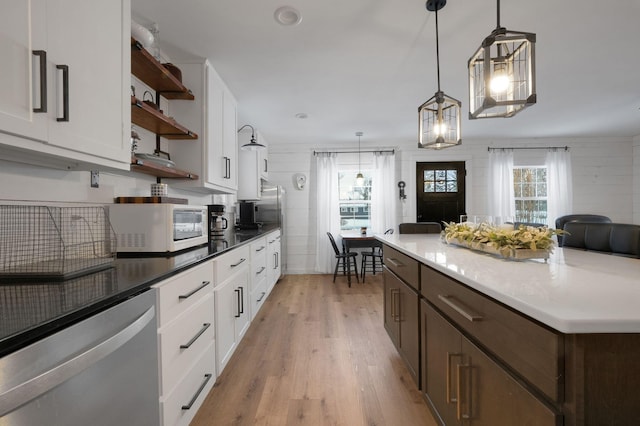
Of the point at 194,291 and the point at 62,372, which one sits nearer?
the point at 62,372

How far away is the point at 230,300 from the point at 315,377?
81cm

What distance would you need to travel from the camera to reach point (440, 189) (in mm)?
5445

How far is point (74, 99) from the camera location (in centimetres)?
115

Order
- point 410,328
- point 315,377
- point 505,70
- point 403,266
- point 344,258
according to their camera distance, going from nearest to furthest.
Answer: point 505,70 → point 410,328 → point 403,266 → point 315,377 → point 344,258

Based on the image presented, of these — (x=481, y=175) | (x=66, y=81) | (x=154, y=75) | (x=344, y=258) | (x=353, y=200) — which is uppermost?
(x=154, y=75)

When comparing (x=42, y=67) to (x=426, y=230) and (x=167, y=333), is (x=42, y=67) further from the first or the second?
(x=426, y=230)

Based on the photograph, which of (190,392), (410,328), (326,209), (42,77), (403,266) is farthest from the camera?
(326,209)

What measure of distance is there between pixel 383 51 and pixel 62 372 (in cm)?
266

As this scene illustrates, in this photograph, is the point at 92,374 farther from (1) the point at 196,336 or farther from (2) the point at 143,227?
(2) the point at 143,227

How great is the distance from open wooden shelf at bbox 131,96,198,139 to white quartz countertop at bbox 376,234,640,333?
1.86m

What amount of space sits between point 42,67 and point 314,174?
180 inches

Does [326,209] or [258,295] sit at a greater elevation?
[326,209]

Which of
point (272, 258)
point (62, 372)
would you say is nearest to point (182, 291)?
point (62, 372)

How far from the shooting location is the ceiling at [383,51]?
1.89m
